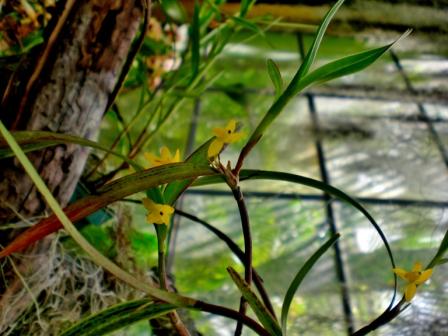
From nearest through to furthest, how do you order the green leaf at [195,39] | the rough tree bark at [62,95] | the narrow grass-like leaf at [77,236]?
the narrow grass-like leaf at [77,236]
the rough tree bark at [62,95]
the green leaf at [195,39]

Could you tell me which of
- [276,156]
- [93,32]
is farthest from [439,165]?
[93,32]

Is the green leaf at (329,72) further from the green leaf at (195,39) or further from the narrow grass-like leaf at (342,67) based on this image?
the green leaf at (195,39)

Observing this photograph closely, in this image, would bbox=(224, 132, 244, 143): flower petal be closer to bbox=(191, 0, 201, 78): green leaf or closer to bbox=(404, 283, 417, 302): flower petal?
bbox=(404, 283, 417, 302): flower petal

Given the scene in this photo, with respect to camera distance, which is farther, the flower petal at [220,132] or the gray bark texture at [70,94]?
the gray bark texture at [70,94]

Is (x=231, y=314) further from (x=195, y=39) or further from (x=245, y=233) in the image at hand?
(x=195, y=39)

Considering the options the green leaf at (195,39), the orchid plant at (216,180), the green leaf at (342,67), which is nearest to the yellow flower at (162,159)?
the orchid plant at (216,180)

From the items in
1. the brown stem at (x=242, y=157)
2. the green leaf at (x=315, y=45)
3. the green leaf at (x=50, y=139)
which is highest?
the green leaf at (x=315, y=45)

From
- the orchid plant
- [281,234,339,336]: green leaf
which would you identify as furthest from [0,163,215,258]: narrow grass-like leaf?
[281,234,339,336]: green leaf

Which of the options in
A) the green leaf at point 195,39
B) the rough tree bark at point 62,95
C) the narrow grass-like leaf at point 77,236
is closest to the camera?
the narrow grass-like leaf at point 77,236
